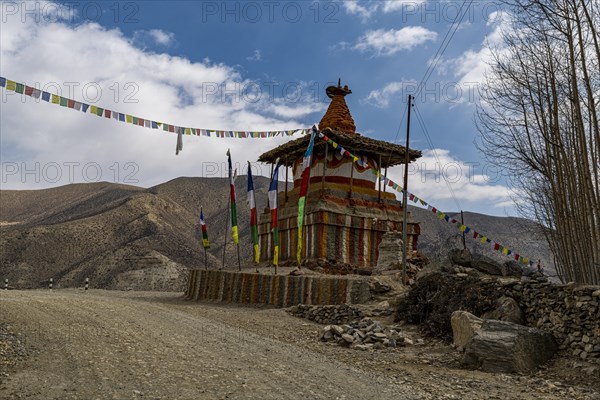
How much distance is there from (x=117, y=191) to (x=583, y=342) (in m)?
105

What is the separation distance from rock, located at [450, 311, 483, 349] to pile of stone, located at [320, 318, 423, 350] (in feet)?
3.48

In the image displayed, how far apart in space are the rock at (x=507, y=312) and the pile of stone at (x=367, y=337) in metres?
1.83

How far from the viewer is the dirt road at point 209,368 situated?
641cm

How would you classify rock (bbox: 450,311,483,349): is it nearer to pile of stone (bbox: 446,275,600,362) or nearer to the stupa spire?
pile of stone (bbox: 446,275,600,362)

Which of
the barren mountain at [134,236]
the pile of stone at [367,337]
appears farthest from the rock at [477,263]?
the barren mountain at [134,236]

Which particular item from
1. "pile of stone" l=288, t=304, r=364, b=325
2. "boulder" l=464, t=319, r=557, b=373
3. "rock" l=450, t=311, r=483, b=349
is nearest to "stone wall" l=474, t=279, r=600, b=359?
"boulder" l=464, t=319, r=557, b=373

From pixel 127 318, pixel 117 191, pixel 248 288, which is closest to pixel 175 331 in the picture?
pixel 127 318

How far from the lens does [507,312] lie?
11102 millimetres

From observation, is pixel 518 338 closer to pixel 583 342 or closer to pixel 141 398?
pixel 583 342

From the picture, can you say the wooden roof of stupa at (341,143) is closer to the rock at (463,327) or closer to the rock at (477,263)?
the rock at (477,263)

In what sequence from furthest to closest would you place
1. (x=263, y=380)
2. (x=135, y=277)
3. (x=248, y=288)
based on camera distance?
(x=135, y=277) < (x=248, y=288) < (x=263, y=380)

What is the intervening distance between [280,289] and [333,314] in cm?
411

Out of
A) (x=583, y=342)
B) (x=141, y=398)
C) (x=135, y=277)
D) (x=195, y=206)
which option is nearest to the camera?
(x=141, y=398)

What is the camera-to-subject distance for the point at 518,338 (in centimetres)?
920
